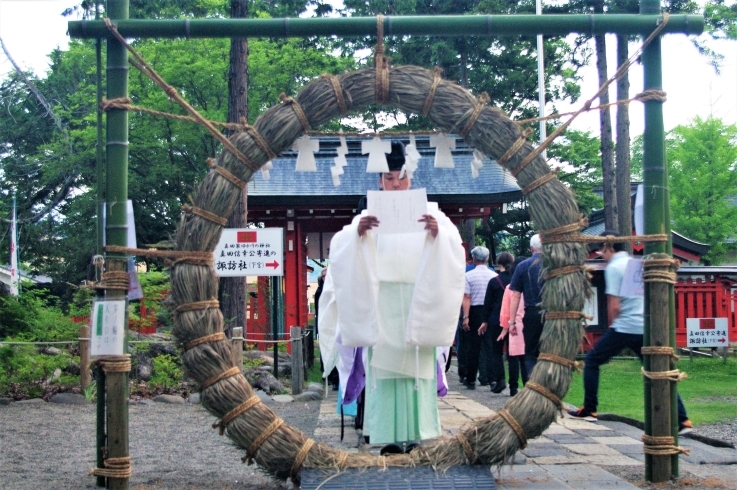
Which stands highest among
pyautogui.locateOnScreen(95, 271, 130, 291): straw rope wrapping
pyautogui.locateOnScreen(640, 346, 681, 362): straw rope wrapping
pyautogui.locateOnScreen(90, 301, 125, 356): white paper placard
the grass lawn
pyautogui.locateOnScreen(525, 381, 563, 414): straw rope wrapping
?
pyautogui.locateOnScreen(95, 271, 130, 291): straw rope wrapping

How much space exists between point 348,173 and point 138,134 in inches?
390

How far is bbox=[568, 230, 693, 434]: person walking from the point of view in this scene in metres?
7.02

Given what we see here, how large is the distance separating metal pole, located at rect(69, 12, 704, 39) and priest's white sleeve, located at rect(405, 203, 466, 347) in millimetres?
1324

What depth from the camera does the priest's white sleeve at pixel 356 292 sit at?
209 inches

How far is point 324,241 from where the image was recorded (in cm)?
1856

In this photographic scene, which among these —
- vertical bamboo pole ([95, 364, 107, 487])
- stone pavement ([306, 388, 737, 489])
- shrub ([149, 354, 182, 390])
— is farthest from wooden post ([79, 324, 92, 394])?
vertical bamboo pole ([95, 364, 107, 487])

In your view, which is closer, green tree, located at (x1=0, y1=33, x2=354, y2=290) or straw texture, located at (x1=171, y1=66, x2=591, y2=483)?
straw texture, located at (x1=171, y1=66, x2=591, y2=483)

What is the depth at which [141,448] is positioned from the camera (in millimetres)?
7414

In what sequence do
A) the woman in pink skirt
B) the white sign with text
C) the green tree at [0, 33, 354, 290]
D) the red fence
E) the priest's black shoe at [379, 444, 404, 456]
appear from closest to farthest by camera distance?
the priest's black shoe at [379, 444, 404, 456] → the woman in pink skirt → the white sign with text → the red fence → the green tree at [0, 33, 354, 290]

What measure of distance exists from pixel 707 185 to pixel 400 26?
29.9 m

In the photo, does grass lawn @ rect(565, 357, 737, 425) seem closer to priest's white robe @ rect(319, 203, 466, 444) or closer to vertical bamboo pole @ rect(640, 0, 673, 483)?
vertical bamboo pole @ rect(640, 0, 673, 483)

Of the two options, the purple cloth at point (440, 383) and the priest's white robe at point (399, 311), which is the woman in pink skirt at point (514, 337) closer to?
the purple cloth at point (440, 383)

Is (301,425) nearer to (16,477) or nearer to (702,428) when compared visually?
(16,477)

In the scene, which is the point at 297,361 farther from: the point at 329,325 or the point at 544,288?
the point at 544,288
